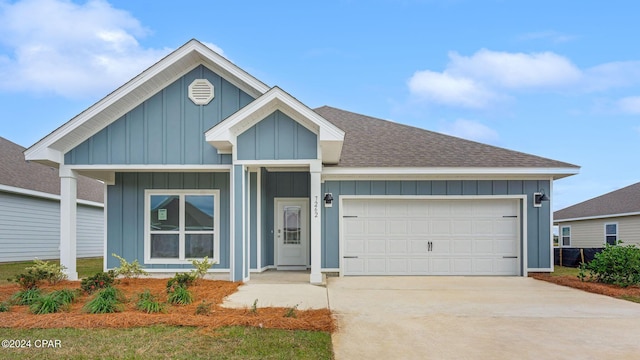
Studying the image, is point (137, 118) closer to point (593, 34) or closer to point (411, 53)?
point (411, 53)

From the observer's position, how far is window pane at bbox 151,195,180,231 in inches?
492

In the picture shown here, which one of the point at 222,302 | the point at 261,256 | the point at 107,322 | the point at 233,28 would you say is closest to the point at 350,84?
the point at 233,28

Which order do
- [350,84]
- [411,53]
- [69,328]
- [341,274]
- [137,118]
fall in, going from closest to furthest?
[69,328], [137,118], [341,274], [411,53], [350,84]

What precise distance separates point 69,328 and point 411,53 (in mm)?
12773

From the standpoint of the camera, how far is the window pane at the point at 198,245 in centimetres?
1244

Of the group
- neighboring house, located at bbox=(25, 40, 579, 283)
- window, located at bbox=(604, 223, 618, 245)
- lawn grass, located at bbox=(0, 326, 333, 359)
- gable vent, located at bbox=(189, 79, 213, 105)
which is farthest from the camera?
window, located at bbox=(604, 223, 618, 245)

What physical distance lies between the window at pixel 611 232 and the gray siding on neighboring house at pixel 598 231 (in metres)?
0.16

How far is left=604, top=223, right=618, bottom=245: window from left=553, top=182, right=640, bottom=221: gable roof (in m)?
0.61

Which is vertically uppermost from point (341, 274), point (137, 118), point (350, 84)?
point (350, 84)

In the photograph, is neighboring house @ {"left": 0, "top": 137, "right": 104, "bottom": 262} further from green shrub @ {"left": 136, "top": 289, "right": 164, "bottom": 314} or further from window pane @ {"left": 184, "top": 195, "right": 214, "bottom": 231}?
green shrub @ {"left": 136, "top": 289, "right": 164, "bottom": 314}

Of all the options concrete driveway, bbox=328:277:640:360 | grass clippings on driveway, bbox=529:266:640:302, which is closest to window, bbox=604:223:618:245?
grass clippings on driveway, bbox=529:266:640:302

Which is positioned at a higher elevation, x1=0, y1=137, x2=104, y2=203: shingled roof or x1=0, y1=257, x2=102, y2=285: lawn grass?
x1=0, y1=137, x2=104, y2=203: shingled roof

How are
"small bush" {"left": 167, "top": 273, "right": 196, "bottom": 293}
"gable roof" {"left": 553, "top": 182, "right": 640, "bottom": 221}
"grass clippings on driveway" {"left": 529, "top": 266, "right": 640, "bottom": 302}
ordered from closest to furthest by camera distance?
"small bush" {"left": 167, "top": 273, "right": 196, "bottom": 293} → "grass clippings on driveway" {"left": 529, "top": 266, "right": 640, "bottom": 302} → "gable roof" {"left": 553, "top": 182, "right": 640, "bottom": 221}

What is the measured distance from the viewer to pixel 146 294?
755 centimetres
